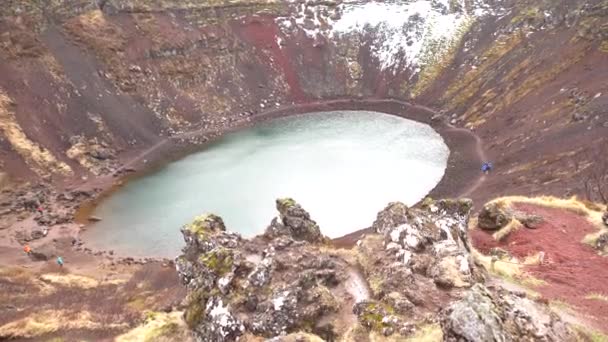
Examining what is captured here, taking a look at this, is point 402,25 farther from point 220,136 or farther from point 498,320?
point 498,320

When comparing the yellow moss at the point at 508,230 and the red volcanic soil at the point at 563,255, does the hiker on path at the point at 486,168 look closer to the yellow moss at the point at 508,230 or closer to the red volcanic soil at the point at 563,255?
the red volcanic soil at the point at 563,255

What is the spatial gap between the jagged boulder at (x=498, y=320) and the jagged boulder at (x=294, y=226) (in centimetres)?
1539

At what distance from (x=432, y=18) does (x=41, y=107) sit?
67534 mm

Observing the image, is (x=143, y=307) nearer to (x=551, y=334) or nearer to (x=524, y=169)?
(x=551, y=334)

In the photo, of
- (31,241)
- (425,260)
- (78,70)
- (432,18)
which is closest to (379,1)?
(432,18)

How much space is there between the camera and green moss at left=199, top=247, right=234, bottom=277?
70.7ft

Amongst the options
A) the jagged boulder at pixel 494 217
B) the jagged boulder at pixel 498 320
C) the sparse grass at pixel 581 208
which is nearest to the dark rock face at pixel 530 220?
the jagged boulder at pixel 494 217

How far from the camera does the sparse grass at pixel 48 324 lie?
3109 centimetres

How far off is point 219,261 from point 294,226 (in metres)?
7.92

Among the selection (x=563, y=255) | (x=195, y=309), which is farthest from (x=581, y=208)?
(x=195, y=309)

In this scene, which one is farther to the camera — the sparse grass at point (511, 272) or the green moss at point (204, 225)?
the green moss at point (204, 225)

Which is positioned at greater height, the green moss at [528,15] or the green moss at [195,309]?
the green moss at [528,15]

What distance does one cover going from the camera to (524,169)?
53.9 meters

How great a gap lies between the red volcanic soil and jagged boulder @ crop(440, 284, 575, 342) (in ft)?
9.92
